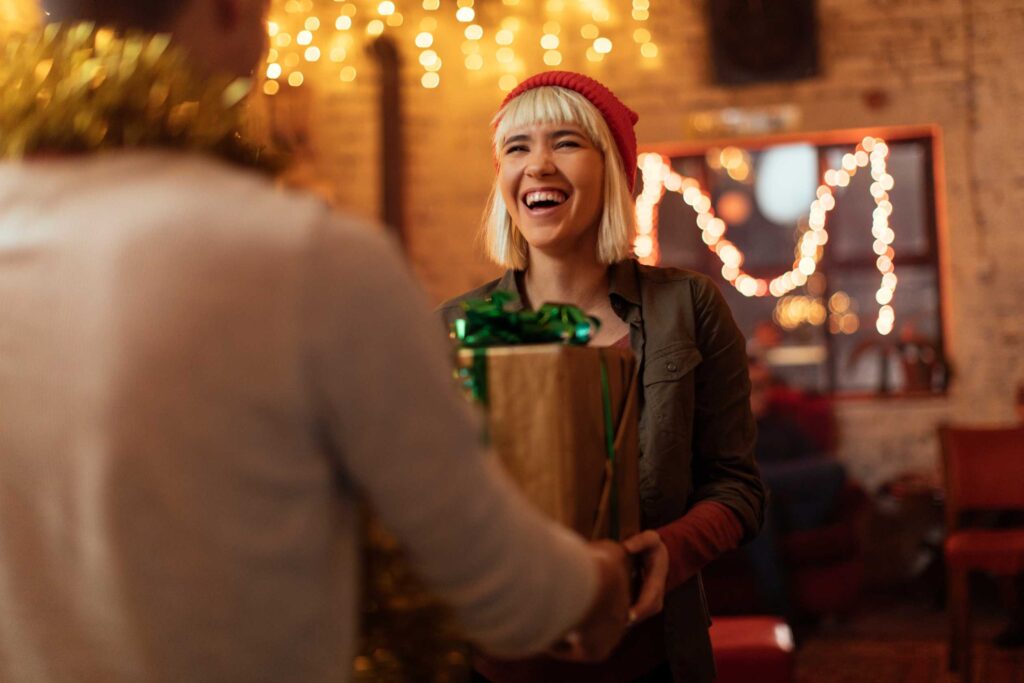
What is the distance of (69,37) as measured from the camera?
2.89 ft

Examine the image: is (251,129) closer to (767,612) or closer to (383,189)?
(767,612)

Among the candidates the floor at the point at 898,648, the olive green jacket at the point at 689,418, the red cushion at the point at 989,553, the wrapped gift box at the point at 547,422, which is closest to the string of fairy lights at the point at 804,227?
the floor at the point at 898,648

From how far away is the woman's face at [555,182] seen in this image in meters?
1.76

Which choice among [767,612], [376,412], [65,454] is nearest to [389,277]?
[376,412]

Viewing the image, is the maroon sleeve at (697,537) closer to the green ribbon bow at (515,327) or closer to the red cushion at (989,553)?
the green ribbon bow at (515,327)

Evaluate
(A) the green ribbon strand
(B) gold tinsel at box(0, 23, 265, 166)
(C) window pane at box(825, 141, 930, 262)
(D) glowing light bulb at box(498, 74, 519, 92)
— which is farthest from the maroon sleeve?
(D) glowing light bulb at box(498, 74, 519, 92)

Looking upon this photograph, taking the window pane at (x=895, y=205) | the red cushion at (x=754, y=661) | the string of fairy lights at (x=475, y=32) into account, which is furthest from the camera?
the string of fairy lights at (x=475, y=32)

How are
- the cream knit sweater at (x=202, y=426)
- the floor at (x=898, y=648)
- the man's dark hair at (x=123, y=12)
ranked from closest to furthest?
the cream knit sweater at (x=202, y=426) < the man's dark hair at (x=123, y=12) < the floor at (x=898, y=648)

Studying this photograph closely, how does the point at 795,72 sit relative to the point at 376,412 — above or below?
above

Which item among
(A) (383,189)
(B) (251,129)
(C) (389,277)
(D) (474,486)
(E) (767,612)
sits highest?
(A) (383,189)

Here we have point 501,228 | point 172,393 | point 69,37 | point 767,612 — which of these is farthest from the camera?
point 767,612

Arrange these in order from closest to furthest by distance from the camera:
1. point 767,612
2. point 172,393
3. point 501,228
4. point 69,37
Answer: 1. point 172,393
2. point 69,37
3. point 501,228
4. point 767,612

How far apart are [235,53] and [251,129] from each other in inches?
2.6

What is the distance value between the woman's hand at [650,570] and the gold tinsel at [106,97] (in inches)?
26.9
